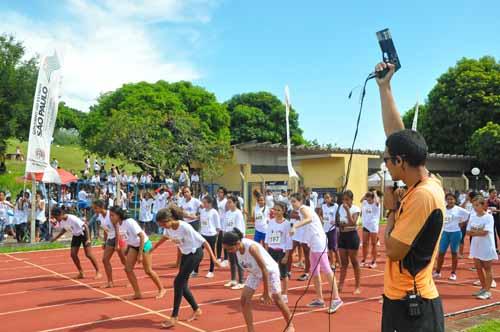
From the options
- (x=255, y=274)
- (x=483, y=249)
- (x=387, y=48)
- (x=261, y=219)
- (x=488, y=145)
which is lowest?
(x=255, y=274)

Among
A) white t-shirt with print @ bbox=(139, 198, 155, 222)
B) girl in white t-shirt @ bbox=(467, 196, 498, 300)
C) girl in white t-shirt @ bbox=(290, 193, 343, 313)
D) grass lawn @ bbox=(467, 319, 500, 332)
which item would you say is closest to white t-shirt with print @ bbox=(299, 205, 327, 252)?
girl in white t-shirt @ bbox=(290, 193, 343, 313)

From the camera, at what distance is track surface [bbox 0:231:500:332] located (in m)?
7.00

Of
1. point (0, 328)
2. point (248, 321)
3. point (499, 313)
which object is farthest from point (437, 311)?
point (0, 328)

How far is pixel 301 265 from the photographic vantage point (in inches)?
476

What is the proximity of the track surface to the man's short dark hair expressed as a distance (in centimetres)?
457

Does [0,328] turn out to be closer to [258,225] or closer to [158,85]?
[258,225]

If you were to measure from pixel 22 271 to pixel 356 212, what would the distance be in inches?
319

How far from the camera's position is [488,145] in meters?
30.5

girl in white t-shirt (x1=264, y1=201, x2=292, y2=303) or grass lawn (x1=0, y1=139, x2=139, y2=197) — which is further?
grass lawn (x1=0, y1=139, x2=139, y2=197)

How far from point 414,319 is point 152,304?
6.24 meters

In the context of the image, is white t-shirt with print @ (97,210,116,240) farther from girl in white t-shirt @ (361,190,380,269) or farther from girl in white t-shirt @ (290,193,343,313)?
girl in white t-shirt @ (361,190,380,269)

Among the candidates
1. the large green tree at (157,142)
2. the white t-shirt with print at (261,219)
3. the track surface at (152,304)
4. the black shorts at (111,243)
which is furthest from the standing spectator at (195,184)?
the black shorts at (111,243)

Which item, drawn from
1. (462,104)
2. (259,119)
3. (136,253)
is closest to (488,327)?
(136,253)

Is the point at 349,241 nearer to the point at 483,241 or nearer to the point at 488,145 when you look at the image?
the point at 483,241
